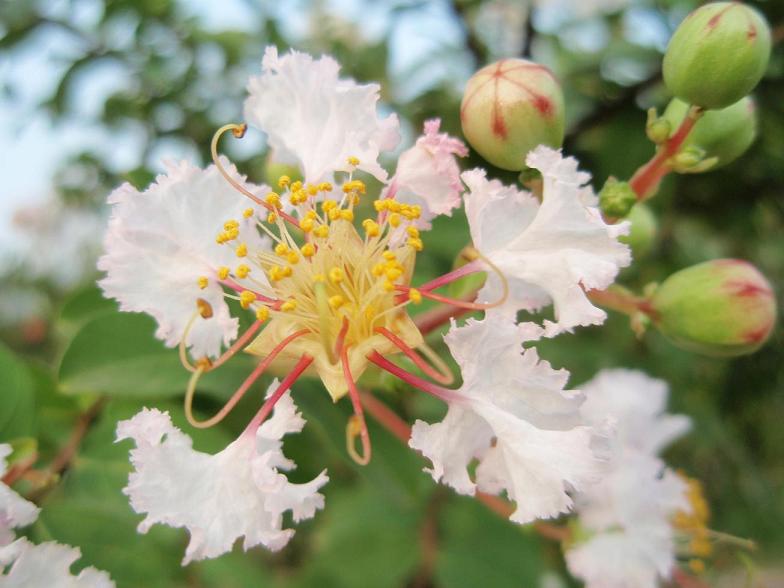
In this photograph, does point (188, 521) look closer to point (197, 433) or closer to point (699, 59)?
point (197, 433)

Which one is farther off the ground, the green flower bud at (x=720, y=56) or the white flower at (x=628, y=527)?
the green flower bud at (x=720, y=56)

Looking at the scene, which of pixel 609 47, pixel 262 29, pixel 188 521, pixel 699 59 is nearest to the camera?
pixel 188 521

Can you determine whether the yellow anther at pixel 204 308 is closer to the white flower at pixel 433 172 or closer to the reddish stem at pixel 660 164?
the white flower at pixel 433 172

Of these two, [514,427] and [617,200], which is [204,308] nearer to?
[514,427]

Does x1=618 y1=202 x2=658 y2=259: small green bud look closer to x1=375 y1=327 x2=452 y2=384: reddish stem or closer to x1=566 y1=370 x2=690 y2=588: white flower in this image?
x1=566 y1=370 x2=690 y2=588: white flower

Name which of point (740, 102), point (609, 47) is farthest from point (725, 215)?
point (740, 102)

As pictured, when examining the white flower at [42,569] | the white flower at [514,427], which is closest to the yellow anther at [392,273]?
the white flower at [514,427]

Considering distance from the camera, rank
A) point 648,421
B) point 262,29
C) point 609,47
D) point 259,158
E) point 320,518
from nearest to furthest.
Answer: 1. point 648,421
2. point 609,47
3. point 259,158
4. point 262,29
5. point 320,518

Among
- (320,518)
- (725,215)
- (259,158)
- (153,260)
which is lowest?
(320,518)

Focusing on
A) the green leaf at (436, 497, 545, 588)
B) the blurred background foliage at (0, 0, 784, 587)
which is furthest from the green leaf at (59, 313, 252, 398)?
Answer: the green leaf at (436, 497, 545, 588)
